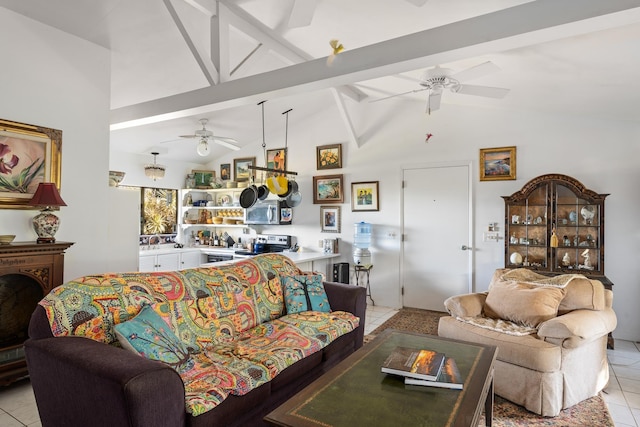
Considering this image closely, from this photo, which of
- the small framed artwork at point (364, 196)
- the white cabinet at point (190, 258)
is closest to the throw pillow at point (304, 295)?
the small framed artwork at point (364, 196)

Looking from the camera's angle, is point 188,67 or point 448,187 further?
point 448,187

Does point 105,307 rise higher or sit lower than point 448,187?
lower

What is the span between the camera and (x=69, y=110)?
10.9 ft

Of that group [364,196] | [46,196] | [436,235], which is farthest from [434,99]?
[46,196]

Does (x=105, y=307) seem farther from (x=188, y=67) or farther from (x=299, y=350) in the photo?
(x=188, y=67)

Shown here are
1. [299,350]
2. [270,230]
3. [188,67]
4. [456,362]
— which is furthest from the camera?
[270,230]

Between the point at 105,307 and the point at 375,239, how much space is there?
4.08 metres

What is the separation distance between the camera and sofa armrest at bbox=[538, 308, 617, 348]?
248cm

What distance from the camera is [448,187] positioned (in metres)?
5.05

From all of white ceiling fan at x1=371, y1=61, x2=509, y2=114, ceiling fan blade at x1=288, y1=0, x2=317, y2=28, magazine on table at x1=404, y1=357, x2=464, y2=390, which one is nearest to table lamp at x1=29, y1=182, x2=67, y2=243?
ceiling fan blade at x1=288, y1=0, x2=317, y2=28

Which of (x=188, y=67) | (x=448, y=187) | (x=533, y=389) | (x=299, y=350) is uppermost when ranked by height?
(x=188, y=67)

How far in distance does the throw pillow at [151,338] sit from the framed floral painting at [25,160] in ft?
5.69

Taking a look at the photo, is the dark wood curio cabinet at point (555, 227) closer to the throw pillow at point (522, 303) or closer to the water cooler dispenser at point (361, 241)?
the throw pillow at point (522, 303)

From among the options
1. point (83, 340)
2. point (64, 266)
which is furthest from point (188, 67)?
point (83, 340)
